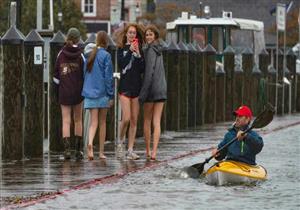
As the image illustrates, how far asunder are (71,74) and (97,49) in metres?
0.52

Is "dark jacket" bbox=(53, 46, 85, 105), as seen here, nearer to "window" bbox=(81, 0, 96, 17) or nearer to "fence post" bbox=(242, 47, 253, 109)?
"fence post" bbox=(242, 47, 253, 109)

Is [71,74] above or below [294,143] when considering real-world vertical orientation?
above

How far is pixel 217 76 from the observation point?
32.0m

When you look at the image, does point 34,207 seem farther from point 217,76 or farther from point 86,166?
point 217,76

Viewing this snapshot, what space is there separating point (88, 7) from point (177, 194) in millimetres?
92617

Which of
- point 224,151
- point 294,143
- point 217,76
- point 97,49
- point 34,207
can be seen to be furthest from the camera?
point 217,76

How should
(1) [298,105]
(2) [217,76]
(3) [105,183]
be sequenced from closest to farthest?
(3) [105,183]
(2) [217,76]
(1) [298,105]

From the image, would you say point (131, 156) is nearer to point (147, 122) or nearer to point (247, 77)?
point (147, 122)

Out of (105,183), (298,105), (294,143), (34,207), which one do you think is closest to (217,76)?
(294,143)

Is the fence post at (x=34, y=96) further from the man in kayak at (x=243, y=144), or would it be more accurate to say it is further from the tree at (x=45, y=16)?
the tree at (x=45, y=16)

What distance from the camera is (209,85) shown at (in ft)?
101

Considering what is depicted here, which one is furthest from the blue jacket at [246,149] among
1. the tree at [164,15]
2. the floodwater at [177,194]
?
the tree at [164,15]

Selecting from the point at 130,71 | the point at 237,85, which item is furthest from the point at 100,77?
the point at 237,85

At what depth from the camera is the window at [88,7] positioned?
106125 mm
